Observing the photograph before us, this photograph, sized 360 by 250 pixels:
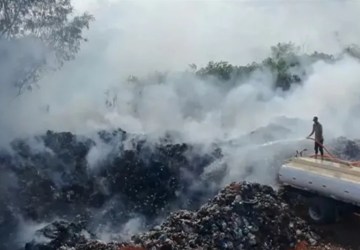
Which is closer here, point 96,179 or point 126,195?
Answer: point 126,195

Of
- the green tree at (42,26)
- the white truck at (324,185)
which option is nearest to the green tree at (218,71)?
the green tree at (42,26)

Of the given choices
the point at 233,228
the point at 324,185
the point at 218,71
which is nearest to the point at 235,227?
the point at 233,228

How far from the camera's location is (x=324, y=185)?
10.9 metres

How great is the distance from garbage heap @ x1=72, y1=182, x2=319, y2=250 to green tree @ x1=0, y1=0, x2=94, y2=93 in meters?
8.89

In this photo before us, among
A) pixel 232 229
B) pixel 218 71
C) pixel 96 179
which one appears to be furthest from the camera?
pixel 218 71

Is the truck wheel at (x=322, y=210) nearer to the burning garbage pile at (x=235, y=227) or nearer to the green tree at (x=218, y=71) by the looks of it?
the burning garbage pile at (x=235, y=227)

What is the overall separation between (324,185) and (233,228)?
203cm

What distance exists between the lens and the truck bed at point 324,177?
1048 centimetres

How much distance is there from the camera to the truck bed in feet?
34.4

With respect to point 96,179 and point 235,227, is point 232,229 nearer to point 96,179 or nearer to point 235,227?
point 235,227

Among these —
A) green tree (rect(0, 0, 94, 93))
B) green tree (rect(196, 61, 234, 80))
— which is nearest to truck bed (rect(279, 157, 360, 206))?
green tree (rect(0, 0, 94, 93))

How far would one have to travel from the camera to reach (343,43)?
3228 cm

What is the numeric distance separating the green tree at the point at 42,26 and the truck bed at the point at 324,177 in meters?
9.49

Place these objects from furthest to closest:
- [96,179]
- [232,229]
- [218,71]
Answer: [218,71]
[96,179]
[232,229]
